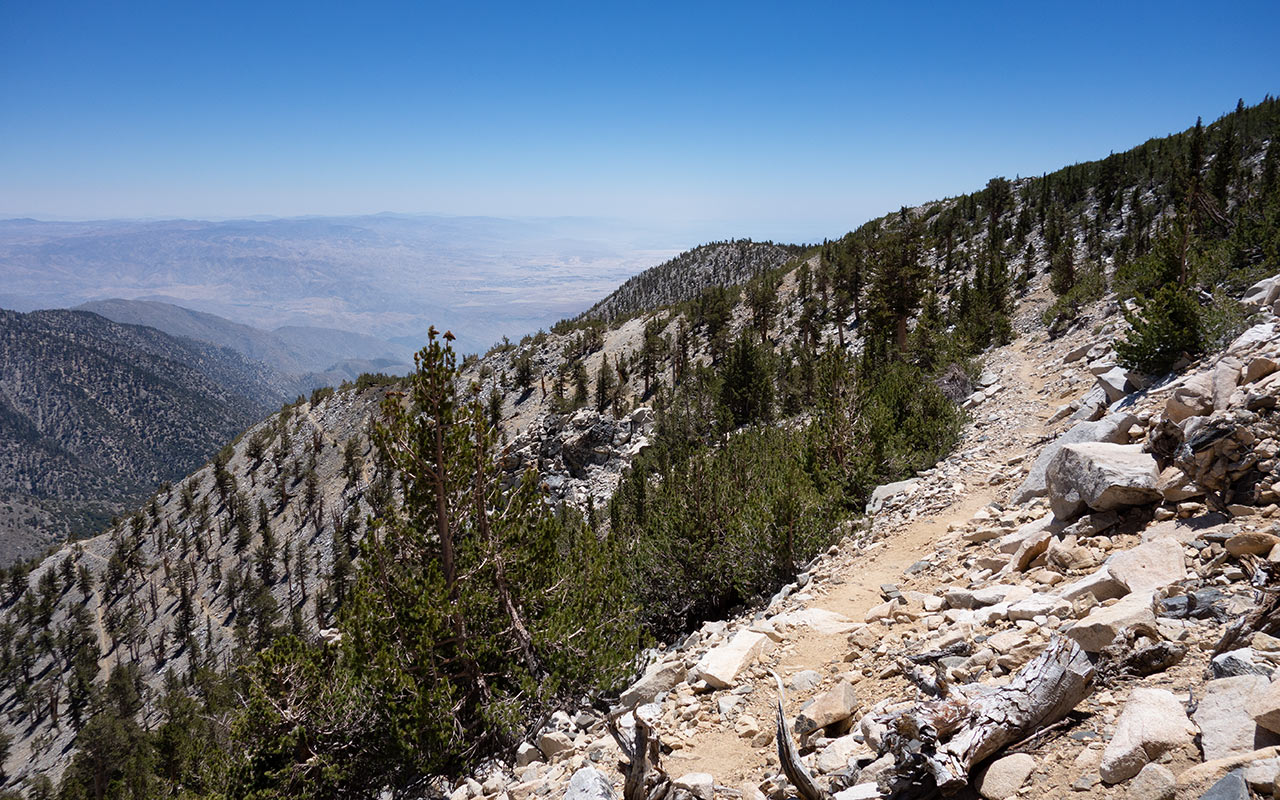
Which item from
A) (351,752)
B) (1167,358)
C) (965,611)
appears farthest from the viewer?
(1167,358)

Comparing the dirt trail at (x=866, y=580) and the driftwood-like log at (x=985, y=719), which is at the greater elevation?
the driftwood-like log at (x=985, y=719)

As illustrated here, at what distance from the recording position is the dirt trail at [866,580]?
5676 mm

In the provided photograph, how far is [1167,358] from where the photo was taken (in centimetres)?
1138

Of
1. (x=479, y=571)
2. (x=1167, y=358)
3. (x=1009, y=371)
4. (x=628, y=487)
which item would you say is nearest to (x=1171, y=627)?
(x=479, y=571)

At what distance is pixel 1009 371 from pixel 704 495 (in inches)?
577

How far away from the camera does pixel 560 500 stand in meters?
47.3

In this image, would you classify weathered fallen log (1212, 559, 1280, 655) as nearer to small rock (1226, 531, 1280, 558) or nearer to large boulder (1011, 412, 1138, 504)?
small rock (1226, 531, 1280, 558)

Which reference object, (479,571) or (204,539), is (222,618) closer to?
(204,539)

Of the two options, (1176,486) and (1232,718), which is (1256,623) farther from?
(1176,486)

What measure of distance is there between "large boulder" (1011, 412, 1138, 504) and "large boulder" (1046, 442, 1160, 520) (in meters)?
0.55

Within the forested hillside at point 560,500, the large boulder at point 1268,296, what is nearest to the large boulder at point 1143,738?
the forested hillside at point 560,500

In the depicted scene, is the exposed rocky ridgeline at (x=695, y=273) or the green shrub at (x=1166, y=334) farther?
the exposed rocky ridgeline at (x=695, y=273)

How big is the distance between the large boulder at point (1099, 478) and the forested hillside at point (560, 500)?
4.64 metres

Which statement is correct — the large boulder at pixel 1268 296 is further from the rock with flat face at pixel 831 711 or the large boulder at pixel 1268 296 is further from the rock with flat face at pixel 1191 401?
the rock with flat face at pixel 831 711
